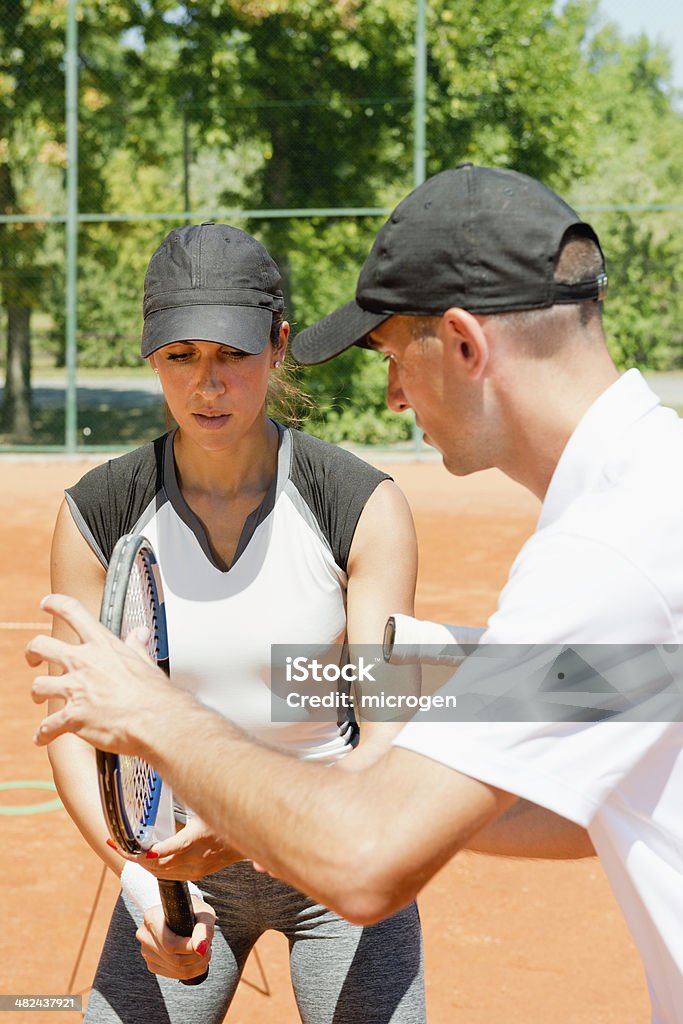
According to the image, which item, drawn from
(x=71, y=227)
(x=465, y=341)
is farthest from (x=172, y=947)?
(x=71, y=227)

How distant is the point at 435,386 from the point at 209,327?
94cm

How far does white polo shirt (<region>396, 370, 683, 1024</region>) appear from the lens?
1455 millimetres

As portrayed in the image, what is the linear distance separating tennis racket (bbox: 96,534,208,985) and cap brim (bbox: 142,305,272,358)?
1.53ft

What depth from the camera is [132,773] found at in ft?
7.41

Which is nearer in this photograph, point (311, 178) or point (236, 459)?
point (236, 459)

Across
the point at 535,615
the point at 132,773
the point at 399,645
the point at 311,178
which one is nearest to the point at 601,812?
the point at 535,615

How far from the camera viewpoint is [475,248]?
1.74m

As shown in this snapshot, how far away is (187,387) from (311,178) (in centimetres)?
1827

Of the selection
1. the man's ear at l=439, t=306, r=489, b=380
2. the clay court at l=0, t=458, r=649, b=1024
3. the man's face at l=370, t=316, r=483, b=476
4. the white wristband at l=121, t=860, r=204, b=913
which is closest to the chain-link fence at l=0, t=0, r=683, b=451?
the clay court at l=0, t=458, r=649, b=1024

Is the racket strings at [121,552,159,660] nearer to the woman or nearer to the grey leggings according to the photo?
the woman

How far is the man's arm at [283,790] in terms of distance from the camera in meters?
1.46

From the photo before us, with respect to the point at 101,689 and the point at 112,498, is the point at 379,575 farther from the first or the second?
the point at 101,689

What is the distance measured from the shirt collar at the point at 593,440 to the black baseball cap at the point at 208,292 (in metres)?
1.13

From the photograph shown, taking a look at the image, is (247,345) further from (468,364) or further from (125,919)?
(125,919)
